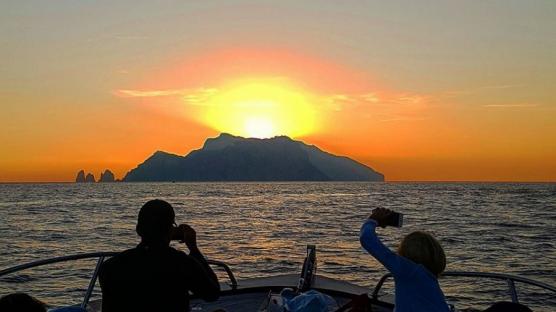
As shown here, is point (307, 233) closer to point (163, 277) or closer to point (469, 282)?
point (469, 282)

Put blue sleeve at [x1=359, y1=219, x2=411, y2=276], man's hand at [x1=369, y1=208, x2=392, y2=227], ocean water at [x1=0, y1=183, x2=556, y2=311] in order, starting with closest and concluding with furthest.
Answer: blue sleeve at [x1=359, y1=219, x2=411, y2=276], man's hand at [x1=369, y1=208, x2=392, y2=227], ocean water at [x1=0, y1=183, x2=556, y2=311]

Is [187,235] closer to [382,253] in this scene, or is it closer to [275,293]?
[382,253]

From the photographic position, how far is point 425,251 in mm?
4574

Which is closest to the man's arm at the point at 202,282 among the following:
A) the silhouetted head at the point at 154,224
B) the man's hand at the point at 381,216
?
the silhouetted head at the point at 154,224

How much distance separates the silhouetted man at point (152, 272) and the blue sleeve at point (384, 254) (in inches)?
45.8

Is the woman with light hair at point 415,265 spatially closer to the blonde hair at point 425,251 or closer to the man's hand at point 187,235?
the blonde hair at point 425,251

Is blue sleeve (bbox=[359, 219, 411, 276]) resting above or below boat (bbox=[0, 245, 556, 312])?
above

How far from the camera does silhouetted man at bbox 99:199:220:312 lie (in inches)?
170

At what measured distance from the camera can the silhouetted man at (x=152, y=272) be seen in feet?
14.1

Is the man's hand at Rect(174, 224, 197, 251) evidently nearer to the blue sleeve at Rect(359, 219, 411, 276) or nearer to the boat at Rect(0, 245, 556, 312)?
the blue sleeve at Rect(359, 219, 411, 276)

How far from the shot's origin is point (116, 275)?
4332 millimetres

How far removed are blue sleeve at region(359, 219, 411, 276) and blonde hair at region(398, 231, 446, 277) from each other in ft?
0.27

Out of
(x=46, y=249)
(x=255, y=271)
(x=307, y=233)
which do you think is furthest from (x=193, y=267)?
(x=307, y=233)

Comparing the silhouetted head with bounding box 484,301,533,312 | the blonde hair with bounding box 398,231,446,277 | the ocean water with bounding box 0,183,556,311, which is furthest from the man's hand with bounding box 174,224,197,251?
the ocean water with bounding box 0,183,556,311
